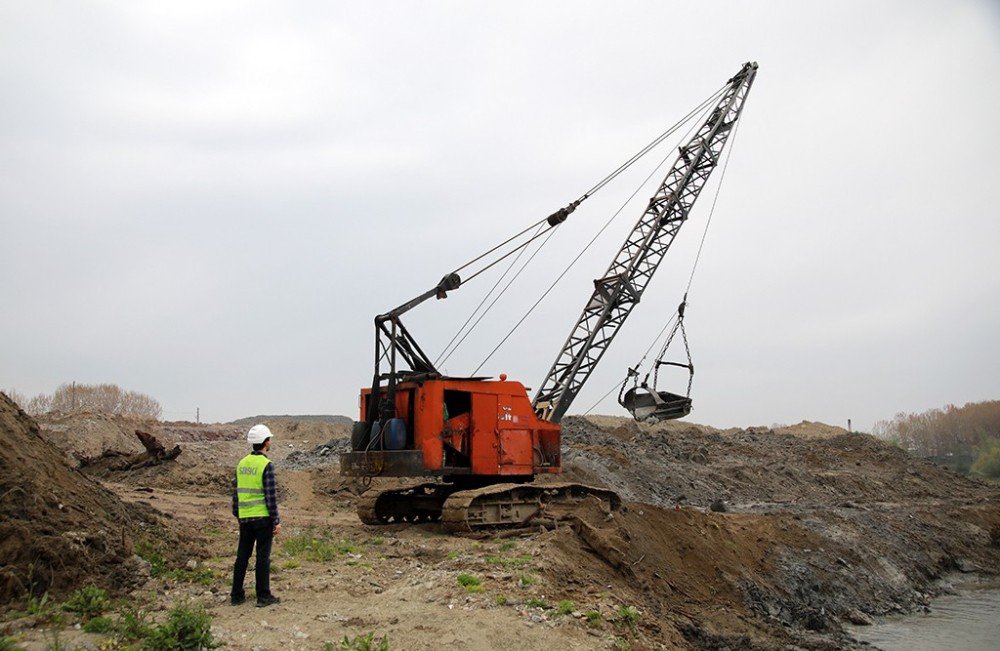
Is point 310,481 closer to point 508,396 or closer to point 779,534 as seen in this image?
point 508,396

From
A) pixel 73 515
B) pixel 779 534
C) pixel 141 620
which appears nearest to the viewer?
pixel 141 620

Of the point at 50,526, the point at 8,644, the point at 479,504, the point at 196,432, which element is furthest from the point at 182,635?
the point at 196,432

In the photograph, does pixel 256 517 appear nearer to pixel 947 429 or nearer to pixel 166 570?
pixel 166 570

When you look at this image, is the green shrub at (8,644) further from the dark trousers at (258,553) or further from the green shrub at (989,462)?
the green shrub at (989,462)

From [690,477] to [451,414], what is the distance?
12951mm

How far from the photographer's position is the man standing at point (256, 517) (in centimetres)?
718

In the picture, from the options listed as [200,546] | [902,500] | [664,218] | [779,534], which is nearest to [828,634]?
[779,534]

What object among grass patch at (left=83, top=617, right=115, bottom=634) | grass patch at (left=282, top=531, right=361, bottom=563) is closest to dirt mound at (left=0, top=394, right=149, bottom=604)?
grass patch at (left=83, top=617, right=115, bottom=634)

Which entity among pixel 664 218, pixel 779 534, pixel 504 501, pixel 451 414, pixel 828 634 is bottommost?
pixel 828 634

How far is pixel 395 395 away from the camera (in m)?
12.5

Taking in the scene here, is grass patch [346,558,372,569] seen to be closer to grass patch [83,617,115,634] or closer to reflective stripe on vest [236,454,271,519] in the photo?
reflective stripe on vest [236,454,271,519]

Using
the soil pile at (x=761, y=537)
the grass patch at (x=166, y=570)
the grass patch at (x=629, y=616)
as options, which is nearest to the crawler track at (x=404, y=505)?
the soil pile at (x=761, y=537)

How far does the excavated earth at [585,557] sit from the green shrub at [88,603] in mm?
331

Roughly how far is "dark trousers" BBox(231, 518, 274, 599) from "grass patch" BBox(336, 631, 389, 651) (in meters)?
1.18
